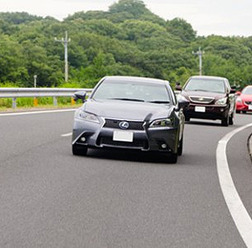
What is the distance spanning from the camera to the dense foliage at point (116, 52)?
443 ft

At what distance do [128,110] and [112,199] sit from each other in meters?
3.90

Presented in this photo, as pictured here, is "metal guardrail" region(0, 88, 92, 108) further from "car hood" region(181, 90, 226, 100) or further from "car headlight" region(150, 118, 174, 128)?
"car headlight" region(150, 118, 174, 128)

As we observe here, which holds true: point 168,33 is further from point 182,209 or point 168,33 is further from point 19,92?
point 182,209

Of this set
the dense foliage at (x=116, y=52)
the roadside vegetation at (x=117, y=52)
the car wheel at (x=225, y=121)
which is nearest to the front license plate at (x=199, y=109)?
the car wheel at (x=225, y=121)

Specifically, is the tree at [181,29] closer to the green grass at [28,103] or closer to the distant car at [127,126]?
the green grass at [28,103]

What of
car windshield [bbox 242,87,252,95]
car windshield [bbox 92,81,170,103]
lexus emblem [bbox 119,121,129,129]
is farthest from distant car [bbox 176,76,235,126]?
lexus emblem [bbox 119,121,129,129]

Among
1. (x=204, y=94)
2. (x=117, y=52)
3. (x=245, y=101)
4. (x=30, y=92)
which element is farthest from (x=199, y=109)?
(x=117, y=52)

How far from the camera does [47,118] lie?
70.7ft

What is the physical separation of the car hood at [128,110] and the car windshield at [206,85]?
41.9 feet

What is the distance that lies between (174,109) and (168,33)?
153 m

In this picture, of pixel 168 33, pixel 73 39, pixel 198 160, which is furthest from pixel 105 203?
pixel 168 33

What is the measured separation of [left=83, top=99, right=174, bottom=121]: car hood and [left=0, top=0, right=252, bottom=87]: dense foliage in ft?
367

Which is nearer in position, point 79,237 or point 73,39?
point 79,237

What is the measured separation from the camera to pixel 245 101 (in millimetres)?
34844
